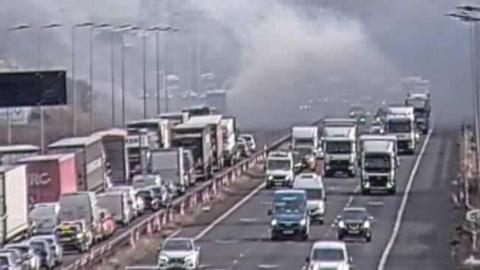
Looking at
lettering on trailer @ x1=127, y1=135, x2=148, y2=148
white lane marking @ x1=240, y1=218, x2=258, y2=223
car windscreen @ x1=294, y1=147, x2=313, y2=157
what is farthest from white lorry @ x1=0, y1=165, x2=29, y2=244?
car windscreen @ x1=294, y1=147, x2=313, y2=157

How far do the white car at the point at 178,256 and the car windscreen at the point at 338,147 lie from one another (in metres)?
37.2

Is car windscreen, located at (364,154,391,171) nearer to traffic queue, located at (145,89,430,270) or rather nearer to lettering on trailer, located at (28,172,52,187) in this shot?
traffic queue, located at (145,89,430,270)

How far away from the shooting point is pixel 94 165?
265 feet

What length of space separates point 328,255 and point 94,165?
91.3ft

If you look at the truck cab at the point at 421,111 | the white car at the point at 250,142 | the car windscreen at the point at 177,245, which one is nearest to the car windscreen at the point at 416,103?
the truck cab at the point at 421,111

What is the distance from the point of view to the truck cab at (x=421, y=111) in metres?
125

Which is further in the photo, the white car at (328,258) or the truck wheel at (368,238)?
the truck wheel at (368,238)

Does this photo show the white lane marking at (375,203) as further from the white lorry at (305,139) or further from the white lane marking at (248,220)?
the white lorry at (305,139)

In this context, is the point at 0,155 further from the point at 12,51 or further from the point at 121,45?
the point at 121,45

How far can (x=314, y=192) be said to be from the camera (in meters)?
74.7

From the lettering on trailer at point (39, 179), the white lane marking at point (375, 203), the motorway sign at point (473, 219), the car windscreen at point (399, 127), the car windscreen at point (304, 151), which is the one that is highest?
the car windscreen at point (399, 127)

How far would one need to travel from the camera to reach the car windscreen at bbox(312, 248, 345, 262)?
54.2m

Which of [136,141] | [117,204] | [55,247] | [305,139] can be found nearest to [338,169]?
[305,139]

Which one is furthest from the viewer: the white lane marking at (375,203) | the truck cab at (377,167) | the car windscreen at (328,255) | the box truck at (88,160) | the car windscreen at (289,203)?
the truck cab at (377,167)
